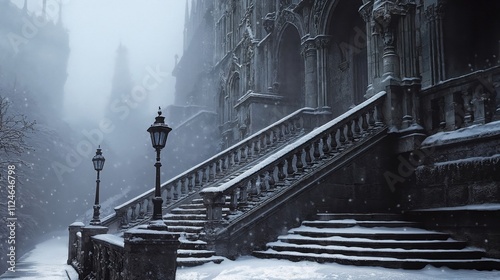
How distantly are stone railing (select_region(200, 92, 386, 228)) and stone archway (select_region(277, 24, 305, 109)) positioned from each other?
8.91m

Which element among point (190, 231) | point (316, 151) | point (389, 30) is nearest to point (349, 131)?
point (316, 151)

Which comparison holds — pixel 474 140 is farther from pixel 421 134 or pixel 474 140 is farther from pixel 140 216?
pixel 140 216

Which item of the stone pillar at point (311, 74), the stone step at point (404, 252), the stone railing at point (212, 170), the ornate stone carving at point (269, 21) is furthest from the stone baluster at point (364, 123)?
the ornate stone carving at point (269, 21)

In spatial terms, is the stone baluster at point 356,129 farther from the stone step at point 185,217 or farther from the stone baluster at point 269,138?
the stone baluster at point 269,138

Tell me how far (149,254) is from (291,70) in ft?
51.3

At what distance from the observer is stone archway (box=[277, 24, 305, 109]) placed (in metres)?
20.9

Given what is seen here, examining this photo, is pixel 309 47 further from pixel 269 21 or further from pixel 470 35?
pixel 470 35

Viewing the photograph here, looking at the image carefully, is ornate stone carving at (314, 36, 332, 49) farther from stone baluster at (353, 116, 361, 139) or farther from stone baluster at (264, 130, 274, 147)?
stone baluster at (353, 116, 361, 139)

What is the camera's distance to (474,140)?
9.59 metres

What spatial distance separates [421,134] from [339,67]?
7603 mm

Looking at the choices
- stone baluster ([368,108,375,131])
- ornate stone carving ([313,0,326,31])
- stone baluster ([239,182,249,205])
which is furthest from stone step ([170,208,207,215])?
ornate stone carving ([313,0,326,31])

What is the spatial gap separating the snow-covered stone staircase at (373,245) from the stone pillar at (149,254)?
122 inches

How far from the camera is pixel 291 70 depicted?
21.2m

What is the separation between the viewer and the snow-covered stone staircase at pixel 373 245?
8.02 metres
